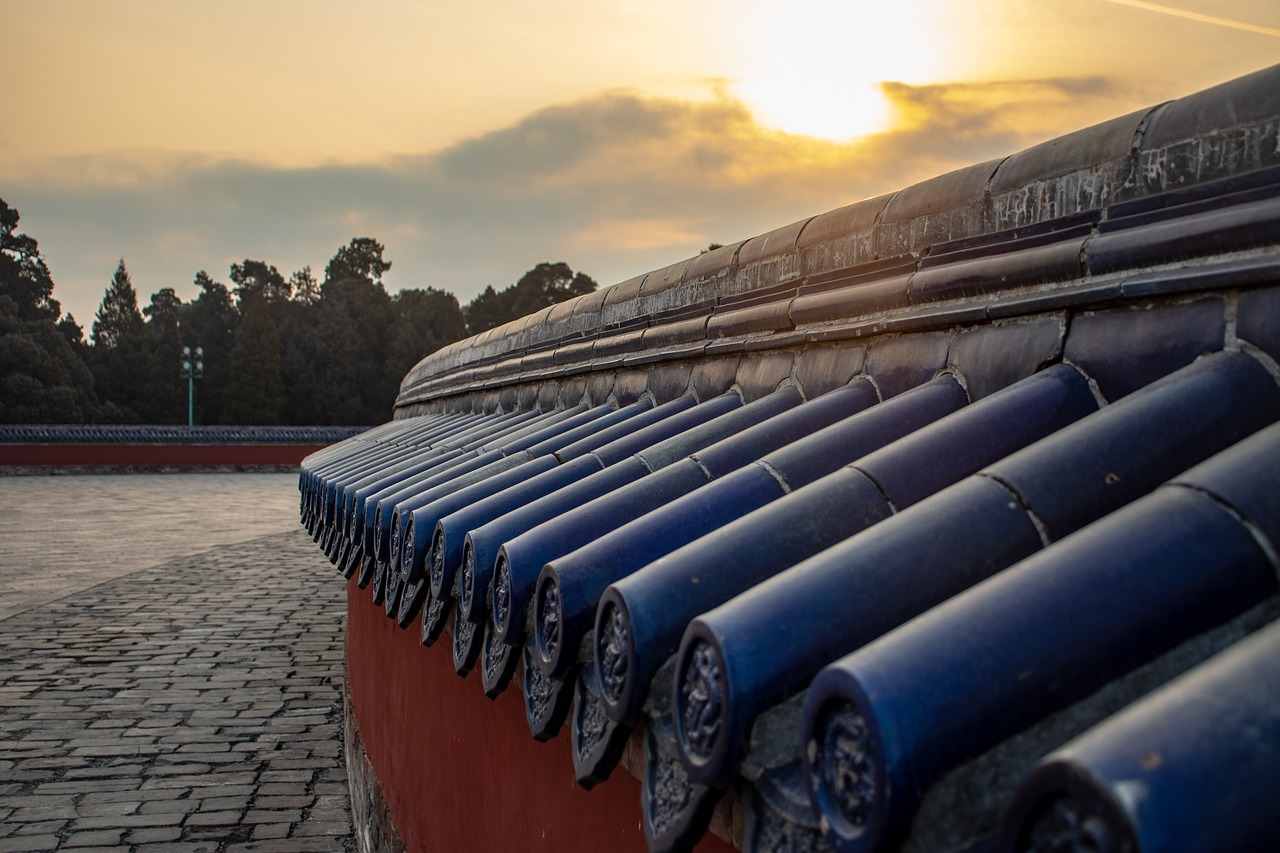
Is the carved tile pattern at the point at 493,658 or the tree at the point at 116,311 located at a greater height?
the tree at the point at 116,311

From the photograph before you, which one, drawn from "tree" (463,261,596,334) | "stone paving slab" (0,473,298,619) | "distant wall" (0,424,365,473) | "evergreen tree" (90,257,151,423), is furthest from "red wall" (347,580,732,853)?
"tree" (463,261,596,334)

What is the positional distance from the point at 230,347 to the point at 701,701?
52875mm

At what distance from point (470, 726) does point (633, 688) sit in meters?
1.88

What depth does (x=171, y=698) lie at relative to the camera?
27.9 ft

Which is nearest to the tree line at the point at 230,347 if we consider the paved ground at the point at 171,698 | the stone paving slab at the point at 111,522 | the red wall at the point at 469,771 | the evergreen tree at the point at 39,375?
the evergreen tree at the point at 39,375

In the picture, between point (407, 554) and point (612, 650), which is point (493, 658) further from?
point (407, 554)

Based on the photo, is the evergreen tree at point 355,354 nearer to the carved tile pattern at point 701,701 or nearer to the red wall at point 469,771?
the red wall at point 469,771

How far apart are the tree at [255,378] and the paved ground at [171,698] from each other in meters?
26.6

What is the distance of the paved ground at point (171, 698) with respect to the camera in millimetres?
6141

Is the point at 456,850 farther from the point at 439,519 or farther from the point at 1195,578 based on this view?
the point at 1195,578

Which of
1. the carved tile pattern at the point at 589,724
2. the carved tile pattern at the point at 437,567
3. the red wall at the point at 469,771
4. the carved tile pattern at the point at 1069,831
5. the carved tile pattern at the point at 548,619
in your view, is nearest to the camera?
the carved tile pattern at the point at 1069,831

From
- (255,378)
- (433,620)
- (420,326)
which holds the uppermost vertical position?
(420,326)

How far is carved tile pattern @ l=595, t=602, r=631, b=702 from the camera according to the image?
158 centimetres

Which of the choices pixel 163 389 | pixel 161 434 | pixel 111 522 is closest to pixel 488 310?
pixel 163 389
